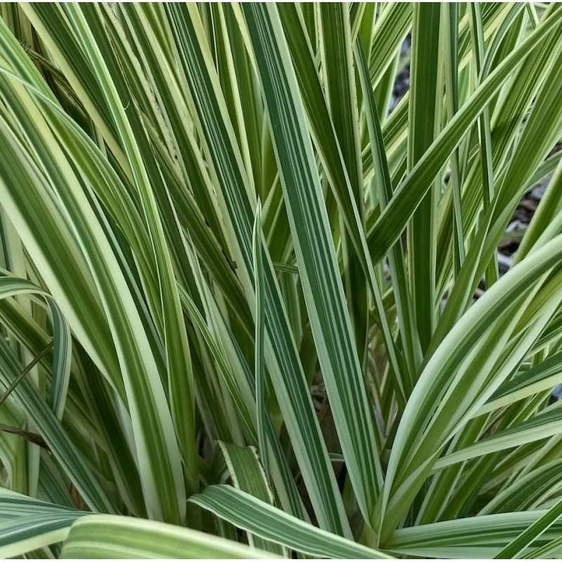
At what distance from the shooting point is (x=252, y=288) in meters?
0.39

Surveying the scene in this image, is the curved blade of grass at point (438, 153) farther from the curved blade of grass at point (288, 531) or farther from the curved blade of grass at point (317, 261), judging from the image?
the curved blade of grass at point (288, 531)

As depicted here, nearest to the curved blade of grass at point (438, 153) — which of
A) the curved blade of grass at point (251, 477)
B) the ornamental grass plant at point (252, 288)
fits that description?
the ornamental grass plant at point (252, 288)

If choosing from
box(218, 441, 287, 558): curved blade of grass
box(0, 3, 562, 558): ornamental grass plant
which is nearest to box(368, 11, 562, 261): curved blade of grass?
box(0, 3, 562, 558): ornamental grass plant

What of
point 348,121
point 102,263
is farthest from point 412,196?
point 102,263

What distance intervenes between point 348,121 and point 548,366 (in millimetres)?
184

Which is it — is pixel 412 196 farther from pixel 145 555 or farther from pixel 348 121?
pixel 145 555

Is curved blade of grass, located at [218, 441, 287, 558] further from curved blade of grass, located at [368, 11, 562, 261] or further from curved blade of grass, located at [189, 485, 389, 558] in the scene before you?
curved blade of grass, located at [368, 11, 562, 261]

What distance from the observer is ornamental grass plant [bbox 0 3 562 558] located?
1.04 ft

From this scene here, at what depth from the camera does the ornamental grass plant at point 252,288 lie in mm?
317

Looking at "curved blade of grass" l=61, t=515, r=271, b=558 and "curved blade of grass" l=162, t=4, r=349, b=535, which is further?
"curved blade of grass" l=162, t=4, r=349, b=535

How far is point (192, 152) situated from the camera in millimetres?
419

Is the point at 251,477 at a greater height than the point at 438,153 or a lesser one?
lesser

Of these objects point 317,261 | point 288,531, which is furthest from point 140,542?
point 317,261

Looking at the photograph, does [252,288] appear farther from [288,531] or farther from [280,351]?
[288,531]
